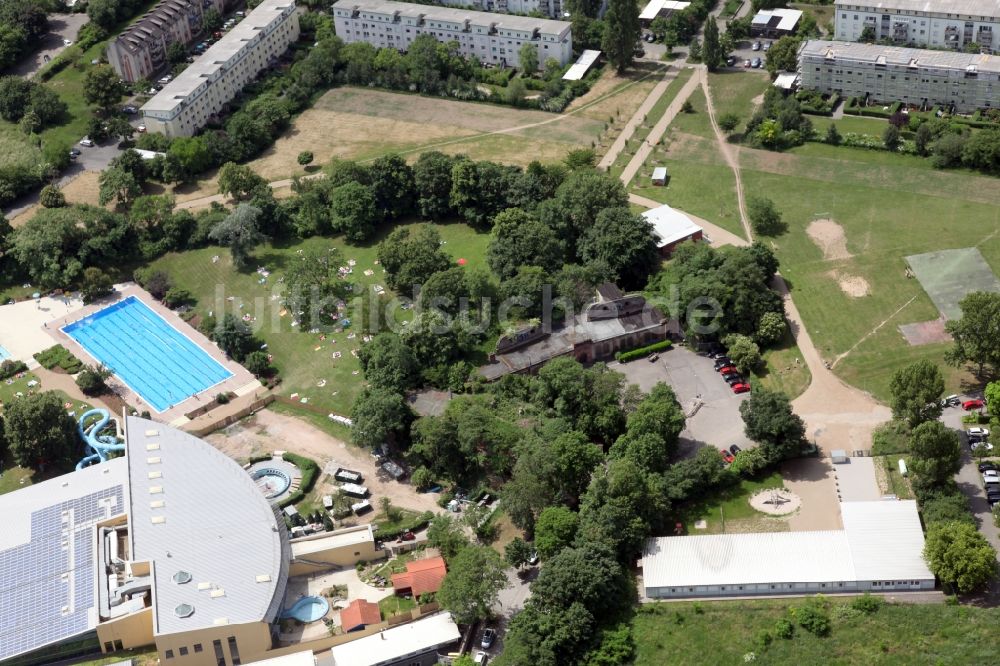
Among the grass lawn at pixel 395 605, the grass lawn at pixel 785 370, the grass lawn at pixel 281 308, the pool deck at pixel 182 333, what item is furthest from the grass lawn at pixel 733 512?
the pool deck at pixel 182 333

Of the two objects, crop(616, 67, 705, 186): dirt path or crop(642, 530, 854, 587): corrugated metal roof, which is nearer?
crop(642, 530, 854, 587): corrugated metal roof

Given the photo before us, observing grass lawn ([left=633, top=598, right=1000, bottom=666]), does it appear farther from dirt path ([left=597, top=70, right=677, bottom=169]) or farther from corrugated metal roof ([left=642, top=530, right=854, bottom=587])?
dirt path ([left=597, top=70, right=677, bottom=169])

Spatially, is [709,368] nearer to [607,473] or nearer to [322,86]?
[607,473]

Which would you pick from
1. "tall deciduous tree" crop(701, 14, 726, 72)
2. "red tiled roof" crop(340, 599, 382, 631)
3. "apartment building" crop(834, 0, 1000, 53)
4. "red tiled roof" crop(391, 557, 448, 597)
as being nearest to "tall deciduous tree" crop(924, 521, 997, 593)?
"red tiled roof" crop(391, 557, 448, 597)

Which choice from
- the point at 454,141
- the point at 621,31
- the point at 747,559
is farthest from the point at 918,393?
the point at 621,31

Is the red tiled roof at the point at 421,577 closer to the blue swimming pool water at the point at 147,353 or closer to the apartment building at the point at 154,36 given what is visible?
the blue swimming pool water at the point at 147,353
